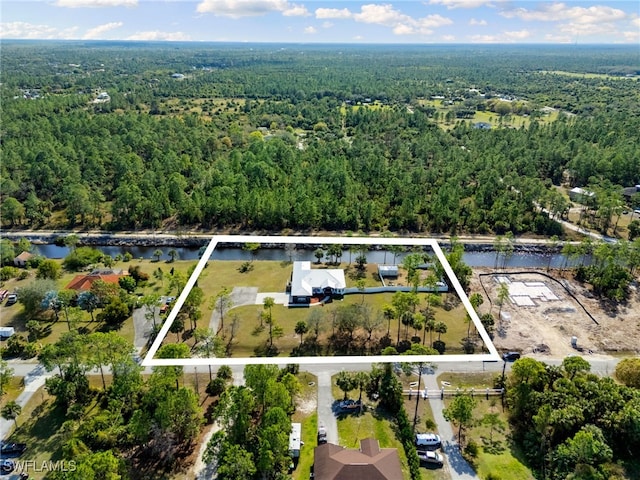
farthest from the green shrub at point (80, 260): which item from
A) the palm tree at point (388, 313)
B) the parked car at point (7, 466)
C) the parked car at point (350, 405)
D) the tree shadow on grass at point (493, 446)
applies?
the tree shadow on grass at point (493, 446)

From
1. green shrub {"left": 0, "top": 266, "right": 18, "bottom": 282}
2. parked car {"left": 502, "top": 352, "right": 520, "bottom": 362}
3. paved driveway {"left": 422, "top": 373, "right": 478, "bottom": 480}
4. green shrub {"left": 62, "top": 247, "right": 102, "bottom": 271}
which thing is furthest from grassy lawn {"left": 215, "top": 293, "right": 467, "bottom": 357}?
green shrub {"left": 0, "top": 266, "right": 18, "bottom": 282}

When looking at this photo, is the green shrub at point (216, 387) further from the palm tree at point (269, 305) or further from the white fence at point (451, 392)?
the palm tree at point (269, 305)

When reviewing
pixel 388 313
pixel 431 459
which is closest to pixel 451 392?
pixel 431 459

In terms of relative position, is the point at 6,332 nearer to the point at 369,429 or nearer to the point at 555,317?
the point at 369,429

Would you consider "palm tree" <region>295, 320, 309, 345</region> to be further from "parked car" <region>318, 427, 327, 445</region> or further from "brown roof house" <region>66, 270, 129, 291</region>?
"brown roof house" <region>66, 270, 129, 291</region>

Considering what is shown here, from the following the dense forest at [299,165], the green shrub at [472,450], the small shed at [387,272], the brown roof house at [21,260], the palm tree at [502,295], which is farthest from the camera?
the dense forest at [299,165]

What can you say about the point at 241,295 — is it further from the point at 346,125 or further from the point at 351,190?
the point at 346,125

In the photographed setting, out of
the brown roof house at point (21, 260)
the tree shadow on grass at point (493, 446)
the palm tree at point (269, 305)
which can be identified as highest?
the palm tree at point (269, 305)

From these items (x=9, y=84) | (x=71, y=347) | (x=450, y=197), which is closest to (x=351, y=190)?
(x=450, y=197)
